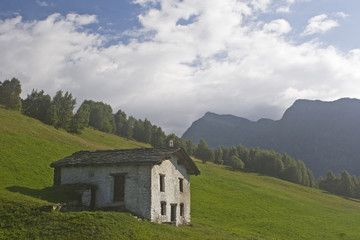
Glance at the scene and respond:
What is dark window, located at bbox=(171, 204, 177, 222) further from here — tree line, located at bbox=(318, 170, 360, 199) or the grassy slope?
tree line, located at bbox=(318, 170, 360, 199)

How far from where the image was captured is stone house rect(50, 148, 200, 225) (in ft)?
103

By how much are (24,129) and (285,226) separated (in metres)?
54.1

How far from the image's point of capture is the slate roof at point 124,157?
106 feet

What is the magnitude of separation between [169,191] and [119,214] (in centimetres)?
910

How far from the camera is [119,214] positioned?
2680 centimetres

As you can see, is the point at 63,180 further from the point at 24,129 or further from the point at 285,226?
the point at 24,129

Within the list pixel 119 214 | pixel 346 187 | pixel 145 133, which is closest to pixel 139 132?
pixel 145 133

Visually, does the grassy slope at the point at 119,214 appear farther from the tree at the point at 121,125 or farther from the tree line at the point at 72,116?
the tree at the point at 121,125

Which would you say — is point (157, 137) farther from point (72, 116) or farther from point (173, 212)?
point (173, 212)

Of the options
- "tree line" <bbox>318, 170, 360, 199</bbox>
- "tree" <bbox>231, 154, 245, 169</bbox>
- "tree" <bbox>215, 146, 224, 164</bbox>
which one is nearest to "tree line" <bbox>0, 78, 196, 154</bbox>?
"tree" <bbox>215, 146, 224, 164</bbox>

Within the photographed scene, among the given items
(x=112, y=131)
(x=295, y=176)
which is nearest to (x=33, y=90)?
(x=112, y=131)

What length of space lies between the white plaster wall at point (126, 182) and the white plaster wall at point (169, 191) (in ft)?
2.18

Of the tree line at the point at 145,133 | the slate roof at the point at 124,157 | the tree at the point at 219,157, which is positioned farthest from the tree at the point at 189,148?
the slate roof at the point at 124,157

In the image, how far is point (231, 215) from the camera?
50344mm
